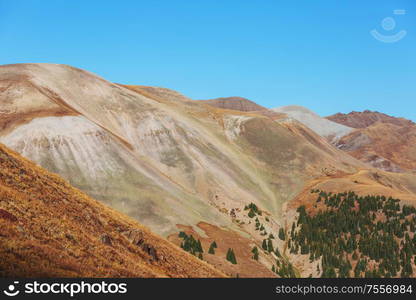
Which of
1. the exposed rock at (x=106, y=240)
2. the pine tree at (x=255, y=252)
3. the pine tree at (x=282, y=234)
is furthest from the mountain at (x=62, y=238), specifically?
the pine tree at (x=282, y=234)

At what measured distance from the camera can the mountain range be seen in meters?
29.0

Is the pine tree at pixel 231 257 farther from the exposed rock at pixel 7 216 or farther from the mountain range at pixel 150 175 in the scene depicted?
the exposed rock at pixel 7 216

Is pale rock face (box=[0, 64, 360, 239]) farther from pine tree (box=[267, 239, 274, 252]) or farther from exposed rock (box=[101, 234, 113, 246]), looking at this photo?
exposed rock (box=[101, 234, 113, 246])

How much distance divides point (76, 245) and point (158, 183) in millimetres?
50967

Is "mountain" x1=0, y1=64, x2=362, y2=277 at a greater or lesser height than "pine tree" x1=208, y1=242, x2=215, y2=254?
greater

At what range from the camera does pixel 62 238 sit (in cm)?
2250

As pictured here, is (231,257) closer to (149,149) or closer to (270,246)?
(270,246)

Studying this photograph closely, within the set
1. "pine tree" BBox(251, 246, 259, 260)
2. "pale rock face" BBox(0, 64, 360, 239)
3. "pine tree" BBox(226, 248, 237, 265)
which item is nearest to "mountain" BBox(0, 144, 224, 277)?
"pine tree" BBox(226, 248, 237, 265)

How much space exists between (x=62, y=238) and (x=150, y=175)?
52873mm

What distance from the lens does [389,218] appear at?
247ft

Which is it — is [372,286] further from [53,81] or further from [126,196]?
[53,81]

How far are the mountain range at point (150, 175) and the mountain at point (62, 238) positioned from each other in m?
0.13

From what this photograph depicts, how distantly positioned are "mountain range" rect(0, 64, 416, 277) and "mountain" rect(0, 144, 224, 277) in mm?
128

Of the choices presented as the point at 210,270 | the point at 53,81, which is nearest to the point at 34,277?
the point at 210,270
